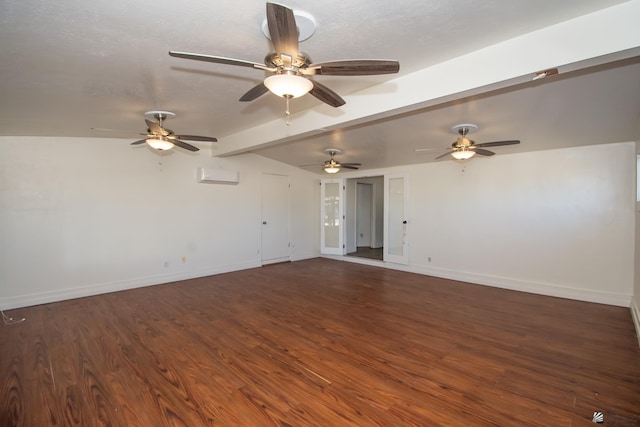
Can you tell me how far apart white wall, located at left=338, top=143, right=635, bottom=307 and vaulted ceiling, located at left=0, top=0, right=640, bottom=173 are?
0.69m

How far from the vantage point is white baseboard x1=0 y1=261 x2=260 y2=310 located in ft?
13.4

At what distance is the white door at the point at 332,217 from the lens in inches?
303

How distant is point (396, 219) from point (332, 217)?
1871 millimetres

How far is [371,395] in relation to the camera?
2146 mm

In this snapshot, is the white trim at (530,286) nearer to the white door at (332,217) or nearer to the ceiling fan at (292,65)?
the white door at (332,217)

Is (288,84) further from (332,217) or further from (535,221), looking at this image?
(332,217)

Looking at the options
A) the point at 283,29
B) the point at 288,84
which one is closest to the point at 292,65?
the point at 288,84

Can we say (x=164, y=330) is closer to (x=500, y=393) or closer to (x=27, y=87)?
(x=27, y=87)

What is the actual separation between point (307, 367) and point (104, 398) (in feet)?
5.10

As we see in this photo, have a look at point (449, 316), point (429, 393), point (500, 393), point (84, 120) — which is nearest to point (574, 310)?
point (449, 316)

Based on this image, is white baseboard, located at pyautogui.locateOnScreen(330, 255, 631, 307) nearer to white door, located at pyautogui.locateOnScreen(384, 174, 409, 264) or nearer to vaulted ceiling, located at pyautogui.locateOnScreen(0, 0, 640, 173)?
white door, located at pyautogui.locateOnScreen(384, 174, 409, 264)

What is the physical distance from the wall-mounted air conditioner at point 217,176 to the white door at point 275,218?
35.3 inches

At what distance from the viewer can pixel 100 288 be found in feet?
15.5

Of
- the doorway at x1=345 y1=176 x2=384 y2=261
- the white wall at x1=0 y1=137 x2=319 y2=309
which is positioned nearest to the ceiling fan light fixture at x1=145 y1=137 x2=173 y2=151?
the white wall at x1=0 y1=137 x2=319 y2=309
